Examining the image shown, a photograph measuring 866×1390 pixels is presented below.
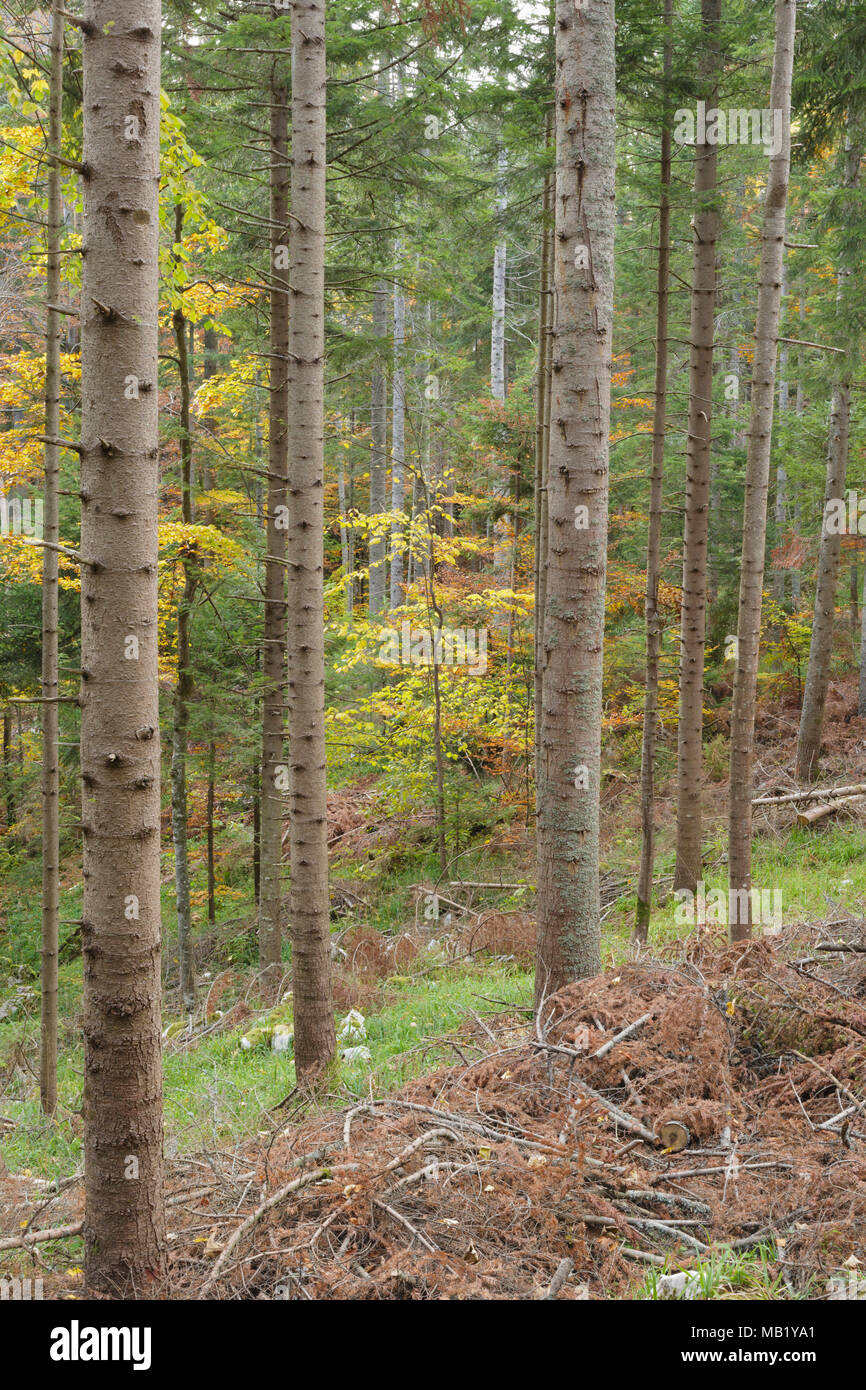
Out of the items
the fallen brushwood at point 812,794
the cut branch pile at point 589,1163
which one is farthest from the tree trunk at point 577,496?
the fallen brushwood at point 812,794

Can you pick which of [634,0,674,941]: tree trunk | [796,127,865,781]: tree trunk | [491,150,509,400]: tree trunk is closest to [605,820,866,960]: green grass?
[634,0,674,941]: tree trunk

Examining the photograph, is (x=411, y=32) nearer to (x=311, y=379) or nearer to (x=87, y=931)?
(x=311, y=379)

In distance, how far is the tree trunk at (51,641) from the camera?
6.07m

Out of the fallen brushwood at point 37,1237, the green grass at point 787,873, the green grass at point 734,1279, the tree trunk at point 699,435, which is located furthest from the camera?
the tree trunk at point 699,435

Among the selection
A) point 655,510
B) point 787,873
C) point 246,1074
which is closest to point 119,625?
point 246,1074

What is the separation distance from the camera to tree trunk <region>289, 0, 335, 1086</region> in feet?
18.8

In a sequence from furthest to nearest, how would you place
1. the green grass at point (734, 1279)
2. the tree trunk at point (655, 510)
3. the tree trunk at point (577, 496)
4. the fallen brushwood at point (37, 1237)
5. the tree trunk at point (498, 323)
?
the tree trunk at point (498, 323) < the tree trunk at point (655, 510) < the tree trunk at point (577, 496) < the fallen brushwood at point (37, 1237) < the green grass at point (734, 1279)

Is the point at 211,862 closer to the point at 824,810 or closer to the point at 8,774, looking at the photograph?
the point at 8,774

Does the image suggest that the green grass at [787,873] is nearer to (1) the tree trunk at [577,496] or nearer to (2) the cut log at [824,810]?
(2) the cut log at [824,810]

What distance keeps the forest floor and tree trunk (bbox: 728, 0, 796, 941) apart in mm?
732

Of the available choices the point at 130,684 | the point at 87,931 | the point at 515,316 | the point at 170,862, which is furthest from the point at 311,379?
the point at 515,316

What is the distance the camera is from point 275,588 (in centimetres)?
960

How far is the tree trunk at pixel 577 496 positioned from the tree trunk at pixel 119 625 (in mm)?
2754

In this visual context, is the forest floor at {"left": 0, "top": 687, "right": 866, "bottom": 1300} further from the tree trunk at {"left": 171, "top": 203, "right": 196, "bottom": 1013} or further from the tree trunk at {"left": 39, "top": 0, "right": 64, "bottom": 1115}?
the tree trunk at {"left": 171, "top": 203, "right": 196, "bottom": 1013}
